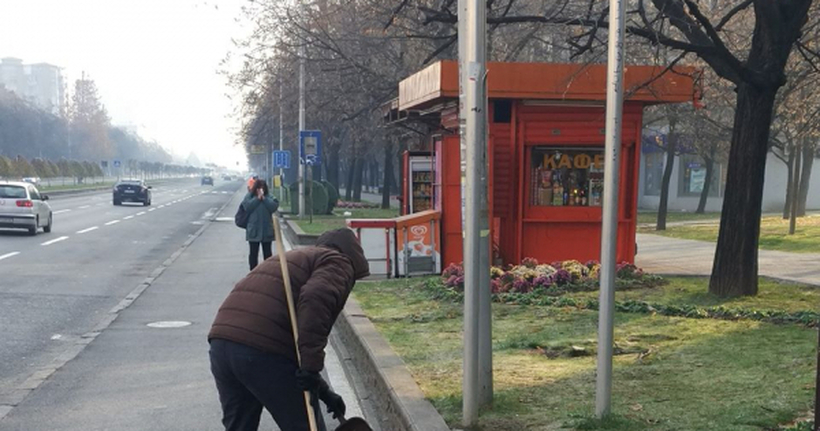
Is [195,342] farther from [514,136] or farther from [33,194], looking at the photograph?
[33,194]

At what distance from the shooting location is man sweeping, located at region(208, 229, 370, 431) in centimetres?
408

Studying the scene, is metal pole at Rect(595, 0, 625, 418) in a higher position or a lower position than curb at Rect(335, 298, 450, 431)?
higher

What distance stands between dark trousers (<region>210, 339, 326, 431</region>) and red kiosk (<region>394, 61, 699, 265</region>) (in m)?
9.82

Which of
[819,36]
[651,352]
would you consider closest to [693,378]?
[651,352]

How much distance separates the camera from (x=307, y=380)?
4.08 metres

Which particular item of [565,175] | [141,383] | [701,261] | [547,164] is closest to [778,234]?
[701,261]

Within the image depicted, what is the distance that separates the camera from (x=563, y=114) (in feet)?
46.9

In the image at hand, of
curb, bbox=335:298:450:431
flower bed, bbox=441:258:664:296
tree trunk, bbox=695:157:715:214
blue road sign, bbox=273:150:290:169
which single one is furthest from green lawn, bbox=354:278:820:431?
tree trunk, bbox=695:157:715:214

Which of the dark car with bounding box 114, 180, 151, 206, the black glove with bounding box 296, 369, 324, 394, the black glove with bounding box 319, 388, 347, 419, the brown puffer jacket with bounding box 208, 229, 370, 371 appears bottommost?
the dark car with bounding box 114, 180, 151, 206

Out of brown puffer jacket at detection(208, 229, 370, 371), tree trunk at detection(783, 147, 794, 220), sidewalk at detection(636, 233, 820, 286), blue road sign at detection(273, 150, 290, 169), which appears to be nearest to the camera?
brown puffer jacket at detection(208, 229, 370, 371)

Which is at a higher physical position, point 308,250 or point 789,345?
point 308,250

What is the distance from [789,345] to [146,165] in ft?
497

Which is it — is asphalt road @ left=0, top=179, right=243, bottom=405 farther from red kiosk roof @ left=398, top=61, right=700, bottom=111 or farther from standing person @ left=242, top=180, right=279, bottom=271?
red kiosk roof @ left=398, top=61, right=700, bottom=111

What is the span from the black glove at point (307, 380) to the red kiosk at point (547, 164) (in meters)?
10.0
